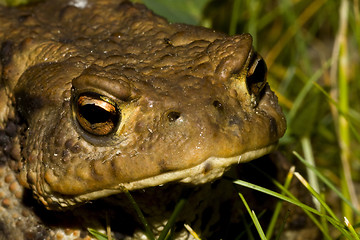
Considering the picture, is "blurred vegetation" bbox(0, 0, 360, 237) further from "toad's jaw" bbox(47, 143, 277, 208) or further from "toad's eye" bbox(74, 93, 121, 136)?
"toad's eye" bbox(74, 93, 121, 136)

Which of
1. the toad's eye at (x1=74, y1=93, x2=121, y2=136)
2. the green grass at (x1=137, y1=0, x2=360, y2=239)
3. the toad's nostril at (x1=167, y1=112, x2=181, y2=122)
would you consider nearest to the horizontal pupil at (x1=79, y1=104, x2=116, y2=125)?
the toad's eye at (x1=74, y1=93, x2=121, y2=136)

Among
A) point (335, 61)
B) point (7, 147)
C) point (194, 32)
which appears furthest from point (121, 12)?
point (335, 61)

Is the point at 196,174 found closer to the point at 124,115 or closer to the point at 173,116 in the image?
the point at 173,116

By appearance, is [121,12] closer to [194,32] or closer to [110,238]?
[194,32]

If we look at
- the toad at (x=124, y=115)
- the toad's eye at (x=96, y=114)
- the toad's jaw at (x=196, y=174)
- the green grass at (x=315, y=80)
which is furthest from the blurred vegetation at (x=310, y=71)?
the toad's eye at (x=96, y=114)

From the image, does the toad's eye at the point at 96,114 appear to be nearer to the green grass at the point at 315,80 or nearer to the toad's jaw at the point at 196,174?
the toad's jaw at the point at 196,174

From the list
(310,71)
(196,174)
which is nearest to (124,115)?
(196,174)

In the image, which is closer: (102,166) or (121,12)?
(102,166)
